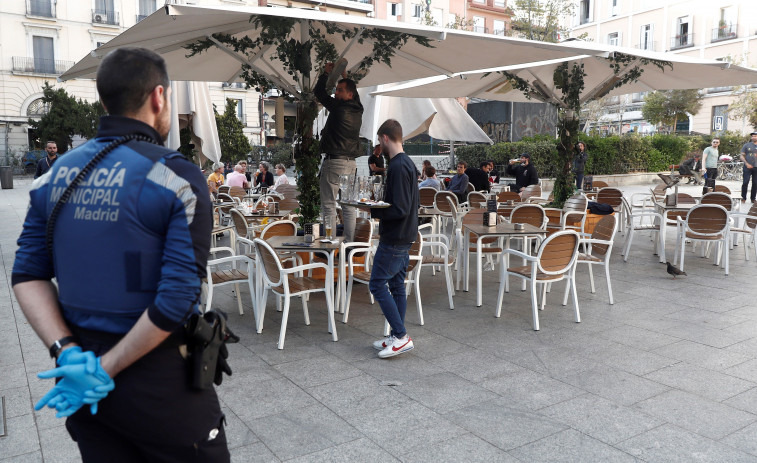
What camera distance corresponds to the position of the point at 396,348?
14.5 feet

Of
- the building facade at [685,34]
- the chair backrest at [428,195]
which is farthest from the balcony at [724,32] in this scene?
the chair backrest at [428,195]

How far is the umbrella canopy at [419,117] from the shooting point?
1170 centimetres

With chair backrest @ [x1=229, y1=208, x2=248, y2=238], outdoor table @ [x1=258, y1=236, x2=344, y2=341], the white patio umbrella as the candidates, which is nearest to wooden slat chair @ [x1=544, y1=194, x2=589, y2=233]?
outdoor table @ [x1=258, y1=236, x2=344, y2=341]

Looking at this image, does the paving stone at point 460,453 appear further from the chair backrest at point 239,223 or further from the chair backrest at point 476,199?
the chair backrest at point 476,199

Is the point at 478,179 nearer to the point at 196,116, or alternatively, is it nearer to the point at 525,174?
the point at 525,174

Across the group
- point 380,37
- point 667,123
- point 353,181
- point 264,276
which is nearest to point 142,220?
point 264,276

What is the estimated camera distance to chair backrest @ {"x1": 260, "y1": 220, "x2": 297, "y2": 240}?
5.84 meters

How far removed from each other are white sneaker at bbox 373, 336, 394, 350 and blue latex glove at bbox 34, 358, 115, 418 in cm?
313

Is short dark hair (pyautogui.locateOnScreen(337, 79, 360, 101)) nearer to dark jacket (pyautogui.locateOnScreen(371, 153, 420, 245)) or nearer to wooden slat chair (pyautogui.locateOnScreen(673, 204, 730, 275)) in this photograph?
dark jacket (pyautogui.locateOnScreen(371, 153, 420, 245))

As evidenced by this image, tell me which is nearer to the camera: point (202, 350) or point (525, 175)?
point (202, 350)

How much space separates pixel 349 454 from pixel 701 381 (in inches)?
96.7

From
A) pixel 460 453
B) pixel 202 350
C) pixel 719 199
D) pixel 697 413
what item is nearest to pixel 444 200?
pixel 719 199

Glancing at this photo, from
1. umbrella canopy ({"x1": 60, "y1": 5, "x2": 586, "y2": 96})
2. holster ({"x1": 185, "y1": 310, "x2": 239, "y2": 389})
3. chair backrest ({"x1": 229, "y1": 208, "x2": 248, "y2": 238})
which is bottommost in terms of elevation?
chair backrest ({"x1": 229, "y1": 208, "x2": 248, "y2": 238})

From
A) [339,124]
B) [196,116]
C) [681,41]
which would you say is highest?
[681,41]
